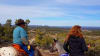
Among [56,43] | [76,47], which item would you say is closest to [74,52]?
[76,47]

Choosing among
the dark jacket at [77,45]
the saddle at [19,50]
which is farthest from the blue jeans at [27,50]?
the dark jacket at [77,45]

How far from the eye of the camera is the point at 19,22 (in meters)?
6.78

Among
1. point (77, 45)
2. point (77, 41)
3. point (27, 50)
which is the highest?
point (77, 41)

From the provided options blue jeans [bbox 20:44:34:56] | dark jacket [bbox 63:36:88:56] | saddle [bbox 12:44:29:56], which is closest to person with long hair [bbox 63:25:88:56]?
dark jacket [bbox 63:36:88:56]

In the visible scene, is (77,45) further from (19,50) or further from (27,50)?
(19,50)

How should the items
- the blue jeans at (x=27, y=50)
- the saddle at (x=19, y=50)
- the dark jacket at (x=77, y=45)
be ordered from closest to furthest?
Result: the dark jacket at (x=77, y=45), the saddle at (x=19, y=50), the blue jeans at (x=27, y=50)

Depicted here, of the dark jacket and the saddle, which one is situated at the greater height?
the dark jacket

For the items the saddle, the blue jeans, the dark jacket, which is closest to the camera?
the dark jacket

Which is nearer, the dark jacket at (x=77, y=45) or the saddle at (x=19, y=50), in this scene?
the dark jacket at (x=77, y=45)

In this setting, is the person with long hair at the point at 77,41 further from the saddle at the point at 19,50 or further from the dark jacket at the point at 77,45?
the saddle at the point at 19,50

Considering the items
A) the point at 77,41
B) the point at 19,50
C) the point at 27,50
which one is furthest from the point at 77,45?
the point at 19,50

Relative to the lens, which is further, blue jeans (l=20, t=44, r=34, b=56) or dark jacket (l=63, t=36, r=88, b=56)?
blue jeans (l=20, t=44, r=34, b=56)

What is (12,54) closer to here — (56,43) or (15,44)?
(15,44)

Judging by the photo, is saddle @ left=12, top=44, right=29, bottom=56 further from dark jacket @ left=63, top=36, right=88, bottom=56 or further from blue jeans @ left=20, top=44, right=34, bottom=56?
dark jacket @ left=63, top=36, right=88, bottom=56
